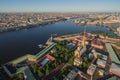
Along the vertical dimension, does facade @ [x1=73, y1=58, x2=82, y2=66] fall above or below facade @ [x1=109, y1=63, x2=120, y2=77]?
above

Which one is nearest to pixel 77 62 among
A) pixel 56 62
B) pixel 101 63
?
pixel 56 62

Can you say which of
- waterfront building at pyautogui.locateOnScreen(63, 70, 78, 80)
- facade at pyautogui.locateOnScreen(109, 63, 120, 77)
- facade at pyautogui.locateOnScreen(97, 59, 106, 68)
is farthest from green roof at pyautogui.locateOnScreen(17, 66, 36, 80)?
facade at pyautogui.locateOnScreen(109, 63, 120, 77)

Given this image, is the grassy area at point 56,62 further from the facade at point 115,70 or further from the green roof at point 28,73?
the facade at point 115,70

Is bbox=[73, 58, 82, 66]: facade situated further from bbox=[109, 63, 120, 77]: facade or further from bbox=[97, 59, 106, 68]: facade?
bbox=[109, 63, 120, 77]: facade

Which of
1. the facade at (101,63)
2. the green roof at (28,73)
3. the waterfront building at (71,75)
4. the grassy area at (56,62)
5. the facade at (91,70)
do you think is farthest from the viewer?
the facade at (101,63)

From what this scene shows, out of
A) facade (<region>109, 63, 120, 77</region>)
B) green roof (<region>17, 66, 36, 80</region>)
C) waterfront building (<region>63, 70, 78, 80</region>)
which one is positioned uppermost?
green roof (<region>17, 66, 36, 80</region>)

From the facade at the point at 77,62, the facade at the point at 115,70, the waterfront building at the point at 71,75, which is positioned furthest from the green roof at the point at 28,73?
the facade at the point at 115,70

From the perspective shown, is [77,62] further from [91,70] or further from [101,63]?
[101,63]

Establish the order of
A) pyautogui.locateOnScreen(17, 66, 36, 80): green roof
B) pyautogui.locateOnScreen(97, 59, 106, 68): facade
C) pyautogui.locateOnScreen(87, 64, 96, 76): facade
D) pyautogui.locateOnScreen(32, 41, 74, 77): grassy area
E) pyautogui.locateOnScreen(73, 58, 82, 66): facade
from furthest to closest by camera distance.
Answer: pyautogui.locateOnScreen(97, 59, 106, 68): facade
pyautogui.locateOnScreen(73, 58, 82, 66): facade
pyautogui.locateOnScreen(87, 64, 96, 76): facade
pyautogui.locateOnScreen(32, 41, 74, 77): grassy area
pyautogui.locateOnScreen(17, 66, 36, 80): green roof

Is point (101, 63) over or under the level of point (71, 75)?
under

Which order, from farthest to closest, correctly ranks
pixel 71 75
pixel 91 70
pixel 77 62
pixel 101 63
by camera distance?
pixel 101 63 → pixel 77 62 → pixel 91 70 → pixel 71 75

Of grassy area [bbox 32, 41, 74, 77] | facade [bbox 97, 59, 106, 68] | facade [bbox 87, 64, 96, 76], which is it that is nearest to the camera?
grassy area [bbox 32, 41, 74, 77]
